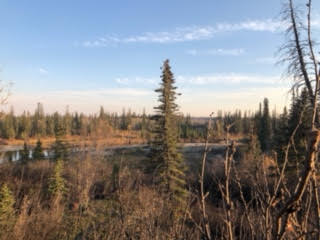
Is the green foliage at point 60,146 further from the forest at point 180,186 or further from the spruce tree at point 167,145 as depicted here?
the spruce tree at point 167,145

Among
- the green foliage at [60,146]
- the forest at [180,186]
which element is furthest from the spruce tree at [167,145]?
the green foliage at [60,146]

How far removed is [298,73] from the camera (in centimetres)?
957

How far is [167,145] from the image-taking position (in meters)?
19.4

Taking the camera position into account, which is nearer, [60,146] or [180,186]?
[180,186]

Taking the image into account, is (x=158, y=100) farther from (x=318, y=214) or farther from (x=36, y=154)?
(x=36, y=154)

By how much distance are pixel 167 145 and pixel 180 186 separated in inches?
133

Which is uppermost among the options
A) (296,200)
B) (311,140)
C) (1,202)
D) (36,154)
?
(311,140)

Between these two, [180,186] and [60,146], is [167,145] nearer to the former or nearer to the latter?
[180,186]

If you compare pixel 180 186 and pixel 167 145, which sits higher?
pixel 167 145

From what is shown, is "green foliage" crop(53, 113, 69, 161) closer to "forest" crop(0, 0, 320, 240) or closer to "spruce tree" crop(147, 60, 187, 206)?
"forest" crop(0, 0, 320, 240)

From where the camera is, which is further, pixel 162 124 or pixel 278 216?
pixel 162 124

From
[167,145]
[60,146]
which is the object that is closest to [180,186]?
[167,145]

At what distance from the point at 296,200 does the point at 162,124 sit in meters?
19.2

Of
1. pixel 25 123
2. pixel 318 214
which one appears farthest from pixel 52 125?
pixel 318 214
